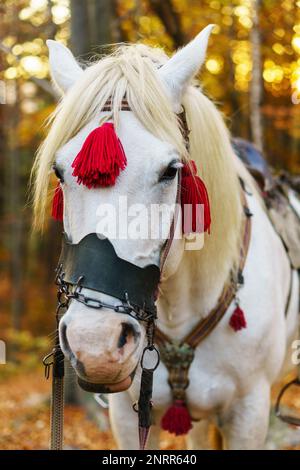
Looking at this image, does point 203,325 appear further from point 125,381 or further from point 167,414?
point 125,381

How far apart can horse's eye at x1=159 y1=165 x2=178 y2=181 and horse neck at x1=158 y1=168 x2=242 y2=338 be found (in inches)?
24.8

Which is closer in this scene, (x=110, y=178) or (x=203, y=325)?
(x=110, y=178)

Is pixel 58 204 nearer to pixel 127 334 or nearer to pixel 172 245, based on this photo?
pixel 172 245

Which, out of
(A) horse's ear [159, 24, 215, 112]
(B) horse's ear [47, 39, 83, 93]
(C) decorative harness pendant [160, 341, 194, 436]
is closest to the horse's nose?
(C) decorative harness pendant [160, 341, 194, 436]

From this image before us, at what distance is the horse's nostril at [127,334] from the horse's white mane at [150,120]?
70cm

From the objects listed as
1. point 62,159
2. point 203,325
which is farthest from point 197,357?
point 62,159

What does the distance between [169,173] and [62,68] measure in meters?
0.78

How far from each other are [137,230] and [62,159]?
0.39 meters

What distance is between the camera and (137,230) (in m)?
1.98

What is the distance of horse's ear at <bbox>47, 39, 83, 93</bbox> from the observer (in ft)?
7.98

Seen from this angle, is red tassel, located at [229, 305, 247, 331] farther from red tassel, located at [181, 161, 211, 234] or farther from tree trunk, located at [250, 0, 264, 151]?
tree trunk, located at [250, 0, 264, 151]

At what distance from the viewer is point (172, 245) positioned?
7.36ft

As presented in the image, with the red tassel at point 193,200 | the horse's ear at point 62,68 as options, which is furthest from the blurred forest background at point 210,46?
the red tassel at point 193,200

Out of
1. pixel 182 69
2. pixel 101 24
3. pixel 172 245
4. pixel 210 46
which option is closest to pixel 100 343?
pixel 172 245
